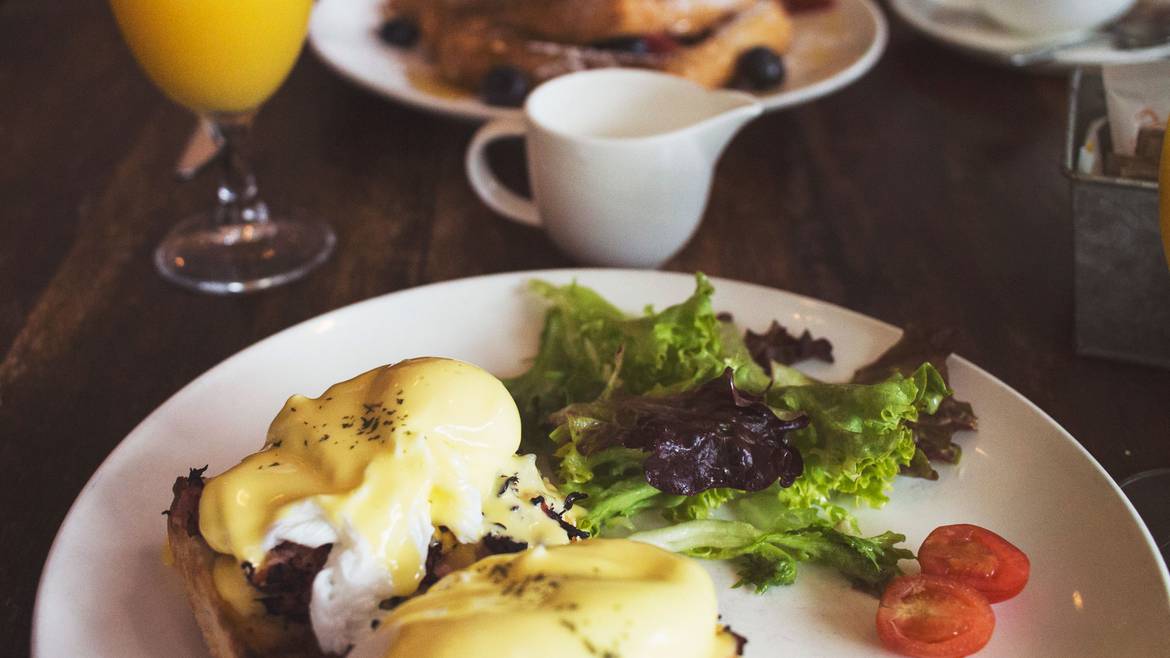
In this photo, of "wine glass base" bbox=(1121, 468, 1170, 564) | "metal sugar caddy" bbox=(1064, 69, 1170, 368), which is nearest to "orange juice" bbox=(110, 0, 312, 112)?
"metal sugar caddy" bbox=(1064, 69, 1170, 368)

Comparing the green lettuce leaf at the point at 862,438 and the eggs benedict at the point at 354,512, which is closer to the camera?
the eggs benedict at the point at 354,512

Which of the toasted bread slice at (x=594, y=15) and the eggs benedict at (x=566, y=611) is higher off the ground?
the eggs benedict at (x=566, y=611)

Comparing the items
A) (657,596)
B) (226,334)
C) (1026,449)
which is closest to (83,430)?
(226,334)

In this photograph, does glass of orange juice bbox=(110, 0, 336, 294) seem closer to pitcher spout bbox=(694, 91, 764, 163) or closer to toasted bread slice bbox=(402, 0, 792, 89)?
toasted bread slice bbox=(402, 0, 792, 89)

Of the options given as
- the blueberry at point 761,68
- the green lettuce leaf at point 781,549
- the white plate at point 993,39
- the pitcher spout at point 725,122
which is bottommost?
the white plate at point 993,39

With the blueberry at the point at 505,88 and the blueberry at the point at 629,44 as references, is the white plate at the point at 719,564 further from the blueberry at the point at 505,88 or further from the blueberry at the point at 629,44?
the blueberry at the point at 629,44

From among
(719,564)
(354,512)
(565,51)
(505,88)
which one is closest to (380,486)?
(354,512)

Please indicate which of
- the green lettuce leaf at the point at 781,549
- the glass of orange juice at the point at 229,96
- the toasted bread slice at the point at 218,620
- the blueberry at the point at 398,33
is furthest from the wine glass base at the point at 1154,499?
the blueberry at the point at 398,33
